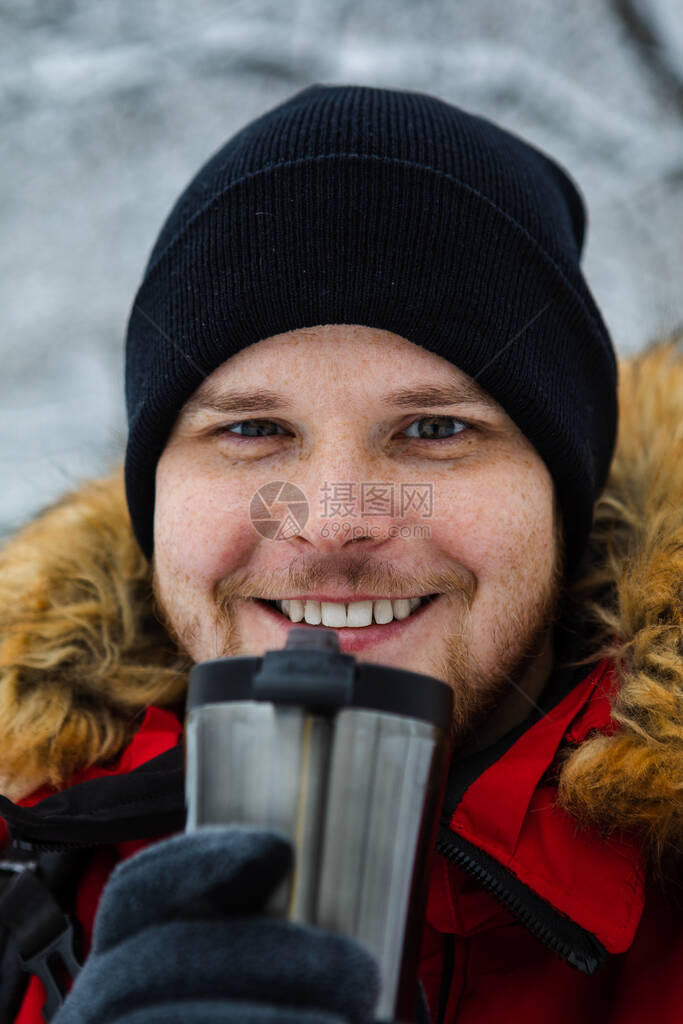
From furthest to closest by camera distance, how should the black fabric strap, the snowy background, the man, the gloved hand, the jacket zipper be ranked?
the snowy background, the black fabric strap, the man, the jacket zipper, the gloved hand

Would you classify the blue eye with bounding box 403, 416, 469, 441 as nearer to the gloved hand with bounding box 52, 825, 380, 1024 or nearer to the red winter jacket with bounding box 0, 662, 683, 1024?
the red winter jacket with bounding box 0, 662, 683, 1024

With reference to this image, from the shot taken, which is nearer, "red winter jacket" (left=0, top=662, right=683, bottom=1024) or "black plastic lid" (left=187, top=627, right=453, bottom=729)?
"black plastic lid" (left=187, top=627, right=453, bottom=729)

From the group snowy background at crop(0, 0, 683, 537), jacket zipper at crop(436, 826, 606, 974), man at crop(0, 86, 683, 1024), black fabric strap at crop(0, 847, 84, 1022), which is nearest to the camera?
jacket zipper at crop(436, 826, 606, 974)

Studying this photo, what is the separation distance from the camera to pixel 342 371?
3.88 feet

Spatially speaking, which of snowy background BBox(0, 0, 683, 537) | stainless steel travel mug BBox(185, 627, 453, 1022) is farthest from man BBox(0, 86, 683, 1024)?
snowy background BBox(0, 0, 683, 537)

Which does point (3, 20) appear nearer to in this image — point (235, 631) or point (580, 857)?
point (235, 631)

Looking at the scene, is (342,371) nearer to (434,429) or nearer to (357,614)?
(434,429)

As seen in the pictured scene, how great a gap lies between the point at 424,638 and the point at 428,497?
0.20 m

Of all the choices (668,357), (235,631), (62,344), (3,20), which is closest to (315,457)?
(235,631)

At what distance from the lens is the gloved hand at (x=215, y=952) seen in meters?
0.66

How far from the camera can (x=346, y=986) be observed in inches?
26.2

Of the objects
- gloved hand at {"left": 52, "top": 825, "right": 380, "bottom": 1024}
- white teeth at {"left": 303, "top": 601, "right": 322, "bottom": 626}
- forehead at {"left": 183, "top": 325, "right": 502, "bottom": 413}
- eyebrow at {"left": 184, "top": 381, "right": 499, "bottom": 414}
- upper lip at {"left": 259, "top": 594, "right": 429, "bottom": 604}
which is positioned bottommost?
gloved hand at {"left": 52, "top": 825, "right": 380, "bottom": 1024}

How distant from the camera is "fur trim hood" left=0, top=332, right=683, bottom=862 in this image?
1.10m

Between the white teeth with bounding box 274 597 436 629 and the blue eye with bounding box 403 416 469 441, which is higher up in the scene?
the blue eye with bounding box 403 416 469 441
